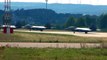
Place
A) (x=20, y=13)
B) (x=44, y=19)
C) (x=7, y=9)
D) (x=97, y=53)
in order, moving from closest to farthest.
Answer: (x=97, y=53), (x=7, y=9), (x=44, y=19), (x=20, y=13)

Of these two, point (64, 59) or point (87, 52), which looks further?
point (87, 52)

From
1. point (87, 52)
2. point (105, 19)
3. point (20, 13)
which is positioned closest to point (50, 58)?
point (87, 52)

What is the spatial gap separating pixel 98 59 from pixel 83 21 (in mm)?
92312

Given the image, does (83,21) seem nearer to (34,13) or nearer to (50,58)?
(34,13)

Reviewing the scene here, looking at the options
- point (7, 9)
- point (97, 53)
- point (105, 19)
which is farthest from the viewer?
point (105, 19)

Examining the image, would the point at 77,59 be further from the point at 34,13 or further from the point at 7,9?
the point at 34,13

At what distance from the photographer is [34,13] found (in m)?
180

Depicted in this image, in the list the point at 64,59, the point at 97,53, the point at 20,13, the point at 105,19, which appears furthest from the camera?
the point at 20,13

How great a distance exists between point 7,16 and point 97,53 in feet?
51.4

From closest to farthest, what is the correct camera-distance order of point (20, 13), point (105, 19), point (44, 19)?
point (105, 19) → point (44, 19) → point (20, 13)

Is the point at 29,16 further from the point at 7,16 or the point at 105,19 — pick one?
the point at 7,16

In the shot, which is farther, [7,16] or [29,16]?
[29,16]

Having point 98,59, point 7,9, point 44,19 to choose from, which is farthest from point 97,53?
point 44,19

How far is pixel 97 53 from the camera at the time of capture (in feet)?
75.9
